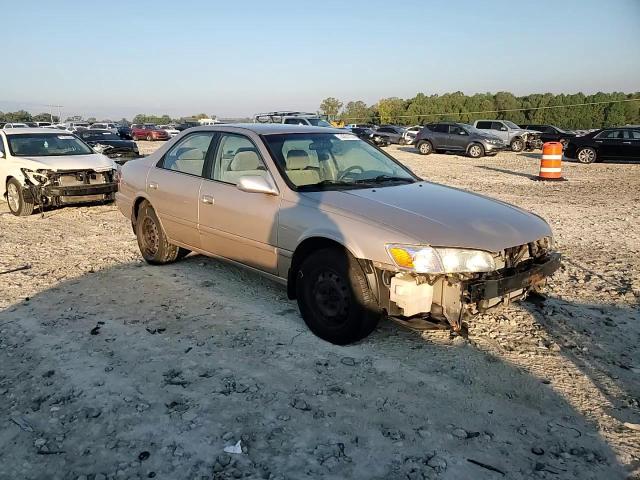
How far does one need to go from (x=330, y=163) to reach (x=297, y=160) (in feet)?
1.07

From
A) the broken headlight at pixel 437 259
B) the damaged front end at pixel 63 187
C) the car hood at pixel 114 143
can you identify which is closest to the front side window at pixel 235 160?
the broken headlight at pixel 437 259

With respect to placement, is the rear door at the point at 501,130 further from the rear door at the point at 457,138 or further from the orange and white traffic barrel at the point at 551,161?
the orange and white traffic barrel at the point at 551,161

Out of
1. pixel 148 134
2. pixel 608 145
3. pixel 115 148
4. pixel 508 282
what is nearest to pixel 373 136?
pixel 608 145

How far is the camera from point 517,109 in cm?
7075

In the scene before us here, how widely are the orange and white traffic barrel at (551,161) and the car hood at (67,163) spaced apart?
11499 mm

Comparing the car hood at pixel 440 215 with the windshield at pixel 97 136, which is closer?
the car hood at pixel 440 215

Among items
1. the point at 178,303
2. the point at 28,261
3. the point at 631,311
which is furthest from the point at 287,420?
the point at 28,261

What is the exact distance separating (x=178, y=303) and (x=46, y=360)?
1.34 meters

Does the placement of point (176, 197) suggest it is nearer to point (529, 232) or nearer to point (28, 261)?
point (28, 261)

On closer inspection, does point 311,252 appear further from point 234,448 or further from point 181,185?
point 181,185

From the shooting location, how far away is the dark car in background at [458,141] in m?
24.7

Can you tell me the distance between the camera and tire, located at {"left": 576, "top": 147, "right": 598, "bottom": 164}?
21.2 metres

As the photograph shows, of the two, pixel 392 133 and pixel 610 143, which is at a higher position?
pixel 392 133

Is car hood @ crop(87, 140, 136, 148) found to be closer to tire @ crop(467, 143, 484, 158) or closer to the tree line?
tire @ crop(467, 143, 484, 158)
